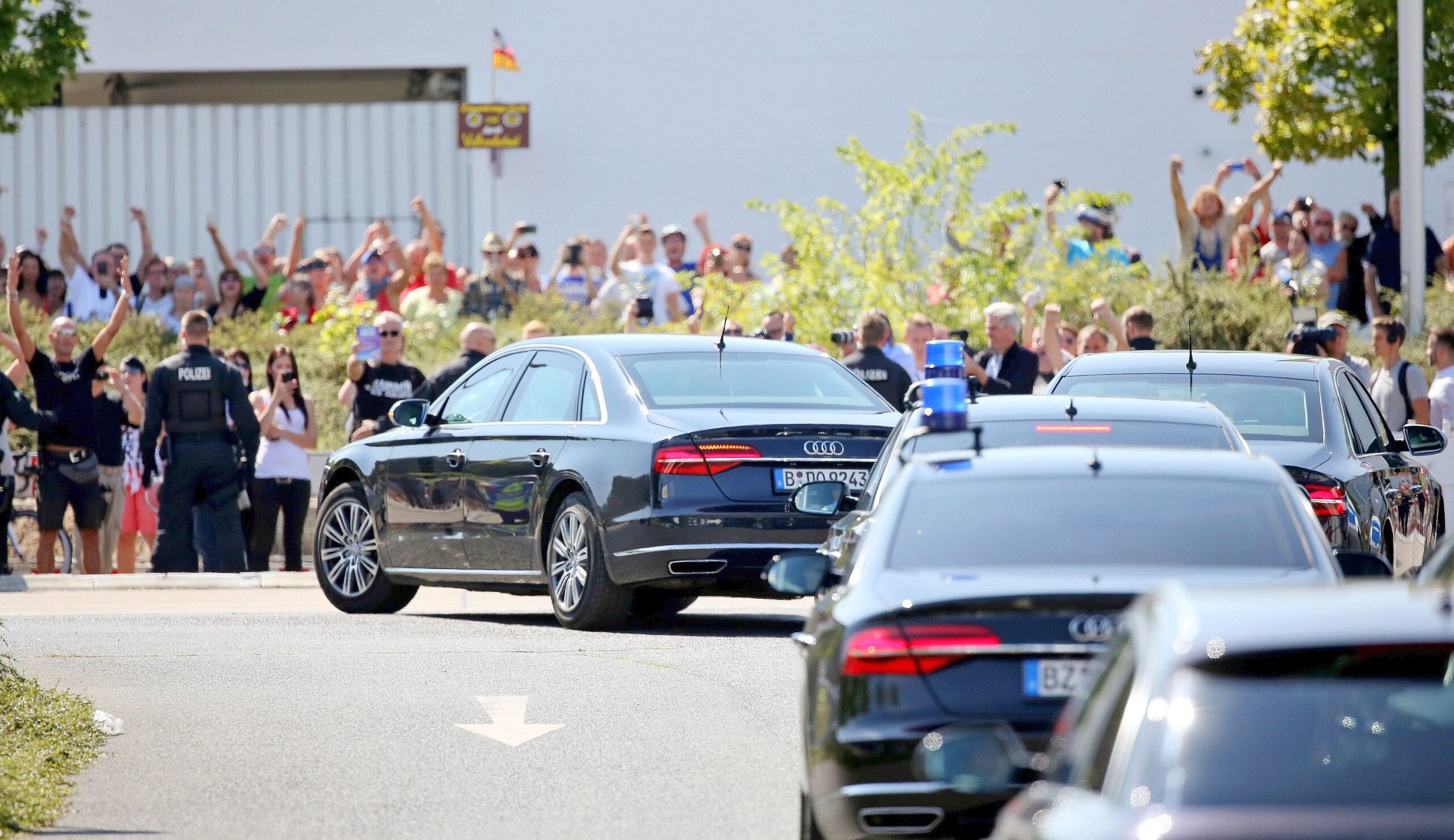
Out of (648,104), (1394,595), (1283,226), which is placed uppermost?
(648,104)

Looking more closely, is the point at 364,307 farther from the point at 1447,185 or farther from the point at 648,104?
the point at 1447,185

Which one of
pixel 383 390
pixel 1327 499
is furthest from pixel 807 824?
pixel 383 390

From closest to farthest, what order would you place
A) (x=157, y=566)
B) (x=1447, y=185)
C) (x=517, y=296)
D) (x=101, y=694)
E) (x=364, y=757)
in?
(x=364, y=757), (x=101, y=694), (x=157, y=566), (x=517, y=296), (x=1447, y=185)

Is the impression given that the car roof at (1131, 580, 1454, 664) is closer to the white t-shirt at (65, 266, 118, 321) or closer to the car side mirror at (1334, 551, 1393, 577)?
the car side mirror at (1334, 551, 1393, 577)

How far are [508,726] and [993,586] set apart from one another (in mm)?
3894

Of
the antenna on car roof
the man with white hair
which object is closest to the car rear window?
the antenna on car roof

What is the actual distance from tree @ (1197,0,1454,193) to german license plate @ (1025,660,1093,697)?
18.5m

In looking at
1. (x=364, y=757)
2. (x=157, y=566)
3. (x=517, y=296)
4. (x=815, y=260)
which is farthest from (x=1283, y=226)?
(x=364, y=757)

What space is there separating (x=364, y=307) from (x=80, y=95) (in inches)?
600

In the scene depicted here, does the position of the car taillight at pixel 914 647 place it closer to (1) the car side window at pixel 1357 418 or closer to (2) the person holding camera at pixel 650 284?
(1) the car side window at pixel 1357 418

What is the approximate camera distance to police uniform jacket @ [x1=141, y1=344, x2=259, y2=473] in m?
17.0

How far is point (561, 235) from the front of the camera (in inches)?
1345

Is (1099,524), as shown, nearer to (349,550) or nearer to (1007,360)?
(349,550)

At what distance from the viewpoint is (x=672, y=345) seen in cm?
1298
